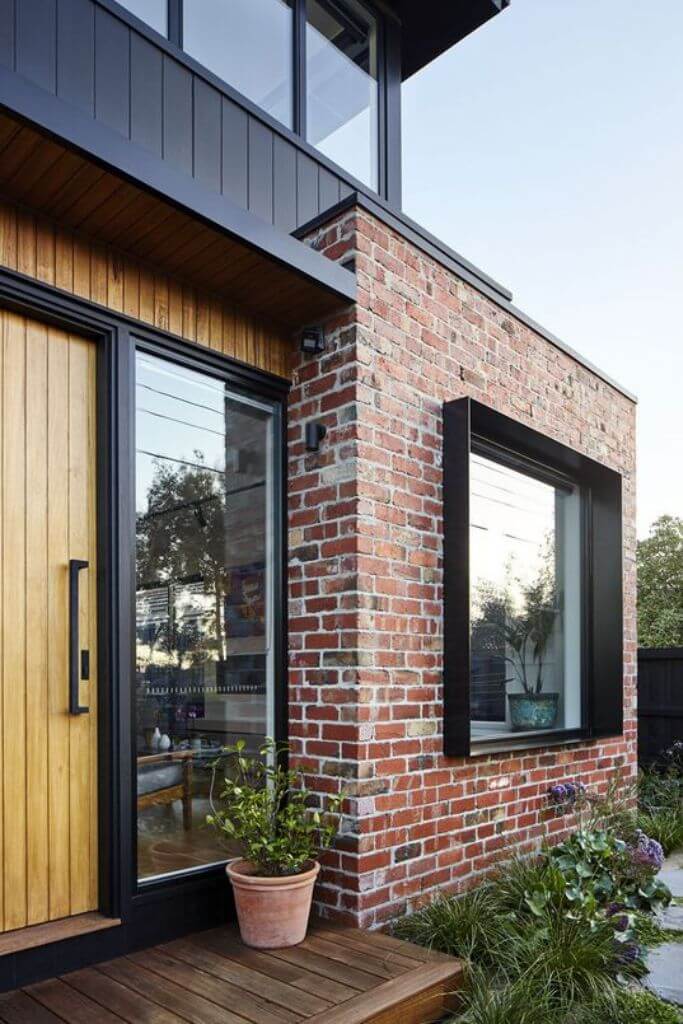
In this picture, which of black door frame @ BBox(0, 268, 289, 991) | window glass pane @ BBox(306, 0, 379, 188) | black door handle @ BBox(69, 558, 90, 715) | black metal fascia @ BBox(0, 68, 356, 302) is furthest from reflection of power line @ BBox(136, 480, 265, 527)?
window glass pane @ BBox(306, 0, 379, 188)

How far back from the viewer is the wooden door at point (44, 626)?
256 centimetres

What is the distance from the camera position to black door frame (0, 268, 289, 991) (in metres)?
2.68

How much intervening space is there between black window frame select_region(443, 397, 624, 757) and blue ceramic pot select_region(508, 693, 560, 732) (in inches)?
3.0

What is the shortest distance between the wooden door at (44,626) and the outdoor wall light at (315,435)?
905mm

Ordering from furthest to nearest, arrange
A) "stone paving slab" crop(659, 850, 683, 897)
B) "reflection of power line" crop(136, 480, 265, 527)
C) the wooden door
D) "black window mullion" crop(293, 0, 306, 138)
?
"black window mullion" crop(293, 0, 306, 138) < "stone paving slab" crop(659, 850, 683, 897) < "reflection of power line" crop(136, 480, 265, 527) < the wooden door

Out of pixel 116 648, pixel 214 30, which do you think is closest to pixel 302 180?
pixel 214 30

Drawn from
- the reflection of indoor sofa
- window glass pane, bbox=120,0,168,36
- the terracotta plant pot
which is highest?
window glass pane, bbox=120,0,168,36

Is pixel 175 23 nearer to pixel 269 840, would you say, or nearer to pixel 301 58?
pixel 301 58

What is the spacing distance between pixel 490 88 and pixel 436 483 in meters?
6.21

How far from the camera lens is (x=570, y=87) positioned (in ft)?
25.1

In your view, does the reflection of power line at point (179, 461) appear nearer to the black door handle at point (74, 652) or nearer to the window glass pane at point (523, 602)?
the black door handle at point (74, 652)

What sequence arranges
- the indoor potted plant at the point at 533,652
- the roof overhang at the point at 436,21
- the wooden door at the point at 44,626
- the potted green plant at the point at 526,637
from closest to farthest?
the wooden door at the point at 44,626, the potted green plant at the point at 526,637, the indoor potted plant at the point at 533,652, the roof overhang at the point at 436,21

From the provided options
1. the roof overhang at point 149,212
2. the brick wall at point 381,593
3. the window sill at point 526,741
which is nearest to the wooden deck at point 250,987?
the brick wall at point 381,593

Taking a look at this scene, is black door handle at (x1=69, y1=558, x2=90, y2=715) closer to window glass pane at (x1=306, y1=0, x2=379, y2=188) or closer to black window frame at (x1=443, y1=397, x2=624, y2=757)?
black window frame at (x1=443, y1=397, x2=624, y2=757)
